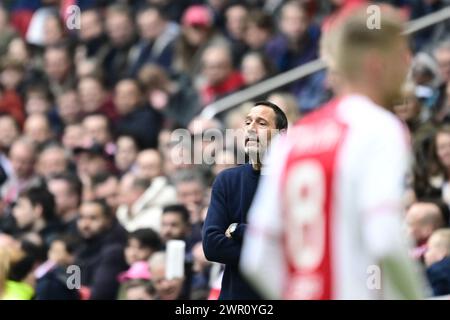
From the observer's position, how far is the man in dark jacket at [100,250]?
9.91 meters

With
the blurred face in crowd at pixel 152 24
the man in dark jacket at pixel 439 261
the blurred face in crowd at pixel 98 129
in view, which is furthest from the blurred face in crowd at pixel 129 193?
the man in dark jacket at pixel 439 261

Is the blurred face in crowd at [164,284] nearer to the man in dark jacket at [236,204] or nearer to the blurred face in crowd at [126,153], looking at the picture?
the man in dark jacket at [236,204]

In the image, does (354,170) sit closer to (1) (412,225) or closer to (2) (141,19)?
(1) (412,225)

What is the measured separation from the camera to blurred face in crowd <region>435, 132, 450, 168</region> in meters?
9.27

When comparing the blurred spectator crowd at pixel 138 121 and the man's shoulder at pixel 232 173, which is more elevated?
the blurred spectator crowd at pixel 138 121

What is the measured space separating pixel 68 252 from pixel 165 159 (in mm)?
1617

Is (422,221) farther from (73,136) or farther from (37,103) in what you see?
(37,103)

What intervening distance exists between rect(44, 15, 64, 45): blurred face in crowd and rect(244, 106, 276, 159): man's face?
9137mm

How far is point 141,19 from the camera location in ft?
47.6

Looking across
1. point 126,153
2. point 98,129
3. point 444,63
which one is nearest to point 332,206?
point 444,63

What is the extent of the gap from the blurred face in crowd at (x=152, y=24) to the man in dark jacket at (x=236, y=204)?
8001 mm

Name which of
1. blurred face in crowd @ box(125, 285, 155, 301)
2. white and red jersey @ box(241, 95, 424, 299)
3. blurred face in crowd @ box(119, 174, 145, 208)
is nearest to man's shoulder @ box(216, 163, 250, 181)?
white and red jersey @ box(241, 95, 424, 299)
